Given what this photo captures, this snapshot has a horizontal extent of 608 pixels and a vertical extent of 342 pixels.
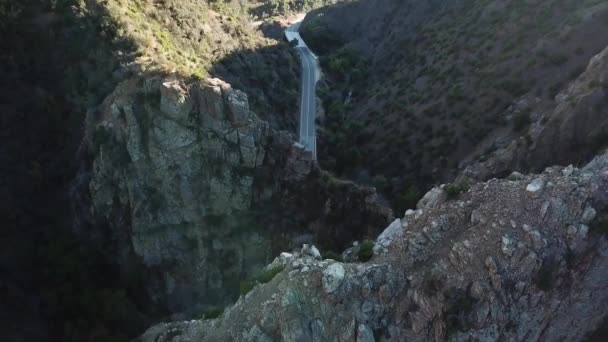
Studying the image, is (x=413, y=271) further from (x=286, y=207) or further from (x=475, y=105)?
(x=475, y=105)

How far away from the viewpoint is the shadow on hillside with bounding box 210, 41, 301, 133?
54.0 meters

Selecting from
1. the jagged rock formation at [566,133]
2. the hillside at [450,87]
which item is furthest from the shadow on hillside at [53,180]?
the jagged rock formation at [566,133]

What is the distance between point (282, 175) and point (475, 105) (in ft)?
72.7

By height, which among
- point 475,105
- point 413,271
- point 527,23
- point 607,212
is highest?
point 527,23

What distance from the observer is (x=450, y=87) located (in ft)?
174

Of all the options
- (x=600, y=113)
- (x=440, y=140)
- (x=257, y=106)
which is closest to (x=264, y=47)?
(x=257, y=106)

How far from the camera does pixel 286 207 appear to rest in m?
37.7

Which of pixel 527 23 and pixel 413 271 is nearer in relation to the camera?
pixel 413 271

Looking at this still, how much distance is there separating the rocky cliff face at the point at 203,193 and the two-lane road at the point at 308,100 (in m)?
11.1

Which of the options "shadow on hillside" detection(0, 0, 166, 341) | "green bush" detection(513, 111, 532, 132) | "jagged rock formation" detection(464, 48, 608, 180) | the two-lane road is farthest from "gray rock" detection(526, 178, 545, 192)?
the two-lane road

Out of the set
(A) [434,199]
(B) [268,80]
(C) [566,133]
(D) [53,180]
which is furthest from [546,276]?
(B) [268,80]

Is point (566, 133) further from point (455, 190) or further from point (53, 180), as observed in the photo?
point (53, 180)

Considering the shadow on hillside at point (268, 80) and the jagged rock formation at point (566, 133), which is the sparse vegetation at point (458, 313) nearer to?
the jagged rock formation at point (566, 133)

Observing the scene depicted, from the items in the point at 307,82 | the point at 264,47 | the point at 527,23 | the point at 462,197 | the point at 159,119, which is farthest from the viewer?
the point at 307,82
